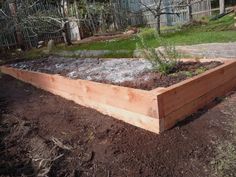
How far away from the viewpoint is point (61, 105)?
3549 millimetres

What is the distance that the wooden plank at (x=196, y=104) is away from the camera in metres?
2.59

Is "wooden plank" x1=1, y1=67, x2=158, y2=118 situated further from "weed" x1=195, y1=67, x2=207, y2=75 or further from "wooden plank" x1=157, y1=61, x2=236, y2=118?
"weed" x1=195, y1=67, x2=207, y2=75

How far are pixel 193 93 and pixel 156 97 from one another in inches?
21.5

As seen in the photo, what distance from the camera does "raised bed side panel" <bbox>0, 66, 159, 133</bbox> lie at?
254 centimetres

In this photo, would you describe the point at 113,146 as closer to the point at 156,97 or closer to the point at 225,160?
the point at 156,97

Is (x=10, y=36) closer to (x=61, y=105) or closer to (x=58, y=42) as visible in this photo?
(x=58, y=42)

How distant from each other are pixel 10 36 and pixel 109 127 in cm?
931

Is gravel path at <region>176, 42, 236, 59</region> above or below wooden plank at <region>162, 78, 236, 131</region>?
above

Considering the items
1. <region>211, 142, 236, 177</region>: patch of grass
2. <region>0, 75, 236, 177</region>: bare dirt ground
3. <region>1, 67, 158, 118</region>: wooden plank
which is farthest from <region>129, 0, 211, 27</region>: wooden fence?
<region>211, 142, 236, 177</region>: patch of grass

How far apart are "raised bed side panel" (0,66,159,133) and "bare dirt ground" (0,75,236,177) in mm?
89

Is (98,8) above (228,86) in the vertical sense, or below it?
above

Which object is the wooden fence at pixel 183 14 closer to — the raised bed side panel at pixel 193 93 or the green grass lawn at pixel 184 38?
the green grass lawn at pixel 184 38

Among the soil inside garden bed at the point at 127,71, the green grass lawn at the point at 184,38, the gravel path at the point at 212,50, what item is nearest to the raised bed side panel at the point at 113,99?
the soil inside garden bed at the point at 127,71

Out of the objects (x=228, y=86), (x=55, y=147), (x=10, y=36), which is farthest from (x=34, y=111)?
(x=10, y=36)
